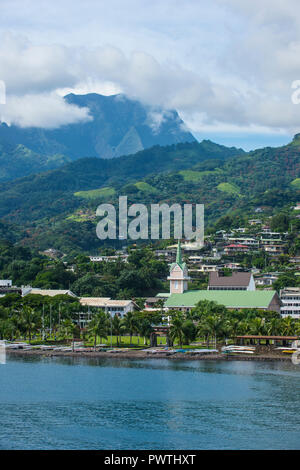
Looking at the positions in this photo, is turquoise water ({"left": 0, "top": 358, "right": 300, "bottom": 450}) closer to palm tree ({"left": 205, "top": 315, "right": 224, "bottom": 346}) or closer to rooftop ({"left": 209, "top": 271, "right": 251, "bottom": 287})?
palm tree ({"left": 205, "top": 315, "right": 224, "bottom": 346})

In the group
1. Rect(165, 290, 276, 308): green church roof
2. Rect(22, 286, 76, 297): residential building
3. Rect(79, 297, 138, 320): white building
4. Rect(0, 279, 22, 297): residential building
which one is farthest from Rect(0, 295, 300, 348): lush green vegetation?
Rect(0, 279, 22, 297): residential building

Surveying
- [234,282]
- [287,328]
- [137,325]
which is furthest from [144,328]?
[234,282]

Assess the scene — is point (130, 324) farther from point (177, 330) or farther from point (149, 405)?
point (149, 405)

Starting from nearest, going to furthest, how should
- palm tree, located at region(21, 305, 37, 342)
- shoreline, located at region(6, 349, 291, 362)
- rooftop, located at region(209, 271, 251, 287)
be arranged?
shoreline, located at region(6, 349, 291, 362), palm tree, located at region(21, 305, 37, 342), rooftop, located at region(209, 271, 251, 287)

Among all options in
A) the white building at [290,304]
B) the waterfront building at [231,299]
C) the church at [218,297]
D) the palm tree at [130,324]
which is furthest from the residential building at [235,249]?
the palm tree at [130,324]
